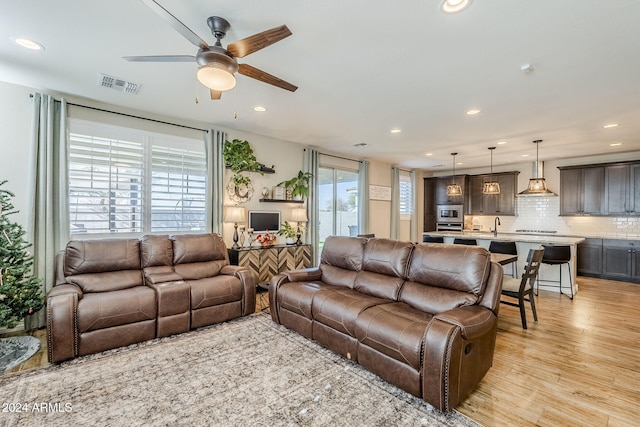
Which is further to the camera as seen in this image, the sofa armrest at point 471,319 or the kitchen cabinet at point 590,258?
the kitchen cabinet at point 590,258

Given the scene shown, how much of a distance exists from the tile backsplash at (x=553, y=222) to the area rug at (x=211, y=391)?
7.09 meters

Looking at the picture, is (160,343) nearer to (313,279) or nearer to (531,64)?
(313,279)

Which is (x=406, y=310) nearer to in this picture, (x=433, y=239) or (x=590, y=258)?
(x=433, y=239)

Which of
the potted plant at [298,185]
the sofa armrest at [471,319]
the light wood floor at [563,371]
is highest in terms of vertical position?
the potted plant at [298,185]

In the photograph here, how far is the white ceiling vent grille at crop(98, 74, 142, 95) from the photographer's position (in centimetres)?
318

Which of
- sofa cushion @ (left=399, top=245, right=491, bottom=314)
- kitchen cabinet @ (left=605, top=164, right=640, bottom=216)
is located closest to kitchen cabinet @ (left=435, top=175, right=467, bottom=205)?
kitchen cabinet @ (left=605, top=164, right=640, bottom=216)

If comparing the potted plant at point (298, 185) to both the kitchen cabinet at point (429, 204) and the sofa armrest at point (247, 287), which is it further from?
the kitchen cabinet at point (429, 204)

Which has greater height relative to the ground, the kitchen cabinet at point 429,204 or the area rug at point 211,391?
the kitchen cabinet at point 429,204

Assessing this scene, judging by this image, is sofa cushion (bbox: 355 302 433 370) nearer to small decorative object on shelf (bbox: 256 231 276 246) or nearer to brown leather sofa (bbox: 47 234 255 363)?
brown leather sofa (bbox: 47 234 255 363)

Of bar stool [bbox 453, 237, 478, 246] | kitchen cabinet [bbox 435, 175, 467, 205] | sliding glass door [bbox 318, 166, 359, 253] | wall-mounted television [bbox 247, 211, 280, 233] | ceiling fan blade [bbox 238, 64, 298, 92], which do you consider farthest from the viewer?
kitchen cabinet [bbox 435, 175, 467, 205]

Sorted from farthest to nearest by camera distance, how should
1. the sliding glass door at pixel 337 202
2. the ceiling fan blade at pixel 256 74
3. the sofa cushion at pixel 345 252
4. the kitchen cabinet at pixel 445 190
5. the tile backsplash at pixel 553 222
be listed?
the kitchen cabinet at pixel 445 190, the sliding glass door at pixel 337 202, the tile backsplash at pixel 553 222, the sofa cushion at pixel 345 252, the ceiling fan blade at pixel 256 74

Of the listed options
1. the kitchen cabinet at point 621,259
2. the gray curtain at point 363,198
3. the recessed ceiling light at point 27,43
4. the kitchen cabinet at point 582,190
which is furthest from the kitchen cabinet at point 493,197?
the recessed ceiling light at point 27,43

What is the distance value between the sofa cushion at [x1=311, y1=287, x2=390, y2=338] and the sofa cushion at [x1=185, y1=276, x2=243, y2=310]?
1201mm

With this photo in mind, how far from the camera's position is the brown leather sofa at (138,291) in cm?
272
